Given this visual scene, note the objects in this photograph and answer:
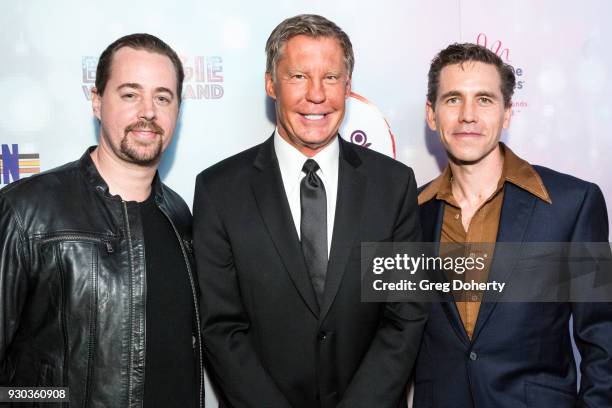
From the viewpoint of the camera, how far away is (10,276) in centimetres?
184

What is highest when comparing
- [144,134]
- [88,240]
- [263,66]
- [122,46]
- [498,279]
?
[263,66]

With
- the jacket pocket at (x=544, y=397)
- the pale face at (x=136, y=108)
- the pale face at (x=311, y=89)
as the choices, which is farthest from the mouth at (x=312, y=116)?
the jacket pocket at (x=544, y=397)

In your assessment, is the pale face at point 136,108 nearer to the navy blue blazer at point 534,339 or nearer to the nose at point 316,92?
the nose at point 316,92

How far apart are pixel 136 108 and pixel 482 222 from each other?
54.6 inches

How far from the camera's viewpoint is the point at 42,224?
1897mm

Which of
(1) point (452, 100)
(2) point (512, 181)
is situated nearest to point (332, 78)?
(1) point (452, 100)

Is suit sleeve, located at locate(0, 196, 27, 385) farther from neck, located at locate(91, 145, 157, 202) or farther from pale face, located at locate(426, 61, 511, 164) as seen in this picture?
pale face, located at locate(426, 61, 511, 164)

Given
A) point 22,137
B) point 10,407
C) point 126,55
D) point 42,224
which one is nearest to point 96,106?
point 126,55

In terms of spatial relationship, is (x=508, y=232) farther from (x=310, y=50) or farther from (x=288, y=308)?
(x=310, y=50)

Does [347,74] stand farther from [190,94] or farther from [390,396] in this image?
[390,396]

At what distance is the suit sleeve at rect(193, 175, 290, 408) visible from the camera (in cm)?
198

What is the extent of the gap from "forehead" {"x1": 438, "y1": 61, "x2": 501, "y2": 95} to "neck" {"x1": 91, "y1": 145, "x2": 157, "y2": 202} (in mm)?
1275

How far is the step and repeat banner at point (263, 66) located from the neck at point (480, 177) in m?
0.59

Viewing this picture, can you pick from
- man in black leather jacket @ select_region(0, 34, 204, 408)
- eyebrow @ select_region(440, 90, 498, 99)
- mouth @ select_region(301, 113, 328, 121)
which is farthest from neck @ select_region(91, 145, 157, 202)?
eyebrow @ select_region(440, 90, 498, 99)
